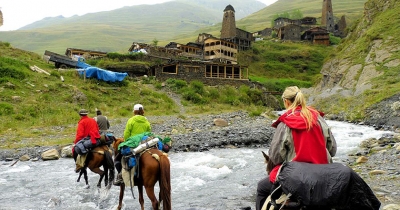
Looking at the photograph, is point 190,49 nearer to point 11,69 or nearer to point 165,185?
point 11,69

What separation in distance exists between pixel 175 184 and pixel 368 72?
40790 mm

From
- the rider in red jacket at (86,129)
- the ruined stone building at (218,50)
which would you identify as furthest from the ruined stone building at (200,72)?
the rider in red jacket at (86,129)

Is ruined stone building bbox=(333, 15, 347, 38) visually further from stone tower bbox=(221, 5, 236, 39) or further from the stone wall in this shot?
the stone wall

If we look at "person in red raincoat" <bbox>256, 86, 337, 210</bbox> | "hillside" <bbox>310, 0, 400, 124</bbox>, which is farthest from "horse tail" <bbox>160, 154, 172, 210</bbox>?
"hillside" <bbox>310, 0, 400, 124</bbox>

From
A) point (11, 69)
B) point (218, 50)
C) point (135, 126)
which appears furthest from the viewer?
point (218, 50)

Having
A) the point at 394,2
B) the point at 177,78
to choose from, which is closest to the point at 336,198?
the point at 177,78

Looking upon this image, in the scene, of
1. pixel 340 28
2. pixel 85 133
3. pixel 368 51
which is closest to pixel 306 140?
pixel 85 133

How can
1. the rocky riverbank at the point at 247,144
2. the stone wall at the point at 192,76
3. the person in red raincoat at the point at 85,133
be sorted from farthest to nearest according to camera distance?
the stone wall at the point at 192,76 → the person in red raincoat at the point at 85,133 → the rocky riverbank at the point at 247,144

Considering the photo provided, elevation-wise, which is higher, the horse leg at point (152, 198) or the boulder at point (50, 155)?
the horse leg at point (152, 198)

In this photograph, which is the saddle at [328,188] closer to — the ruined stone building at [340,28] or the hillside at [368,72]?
the hillside at [368,72]

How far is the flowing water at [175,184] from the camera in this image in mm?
10445

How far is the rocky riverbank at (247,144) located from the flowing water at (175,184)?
1413 mm

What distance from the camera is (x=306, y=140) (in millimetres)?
4676

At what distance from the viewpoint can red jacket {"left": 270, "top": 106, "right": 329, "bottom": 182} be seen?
4.66 metres
